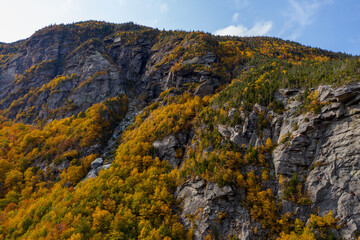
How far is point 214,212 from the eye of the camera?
35469 millimetres

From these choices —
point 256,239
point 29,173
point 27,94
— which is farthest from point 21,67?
point 256,239

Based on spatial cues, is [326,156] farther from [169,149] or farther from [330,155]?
[169,149]

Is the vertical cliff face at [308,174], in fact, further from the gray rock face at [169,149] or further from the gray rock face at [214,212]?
the gray rock face at [169,149]

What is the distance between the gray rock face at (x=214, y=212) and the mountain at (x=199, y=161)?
215 mm

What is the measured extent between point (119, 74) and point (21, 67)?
76756 mm

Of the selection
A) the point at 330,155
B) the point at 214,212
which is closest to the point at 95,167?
the point at 214,212

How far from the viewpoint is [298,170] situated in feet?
112

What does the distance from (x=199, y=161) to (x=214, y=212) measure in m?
13.5

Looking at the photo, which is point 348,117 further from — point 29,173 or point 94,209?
point 29,173

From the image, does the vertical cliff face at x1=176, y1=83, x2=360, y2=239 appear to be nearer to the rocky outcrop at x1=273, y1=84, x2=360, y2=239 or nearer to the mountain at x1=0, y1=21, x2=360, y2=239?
the rocky outcrop at x1=273, y1=84, x2=360, y2=239

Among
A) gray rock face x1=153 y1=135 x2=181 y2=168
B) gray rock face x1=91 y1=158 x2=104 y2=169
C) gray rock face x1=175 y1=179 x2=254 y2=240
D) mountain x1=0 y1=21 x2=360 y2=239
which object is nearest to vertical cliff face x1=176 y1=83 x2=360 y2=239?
gray rock face x1=175 y1=179 x2=254 y2=240

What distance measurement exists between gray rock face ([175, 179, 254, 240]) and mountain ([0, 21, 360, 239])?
215 mm

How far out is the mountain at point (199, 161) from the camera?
30953mm

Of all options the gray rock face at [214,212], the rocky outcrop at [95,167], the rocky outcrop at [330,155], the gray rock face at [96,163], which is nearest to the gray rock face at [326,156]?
the rocky outcrop at [330,155]
